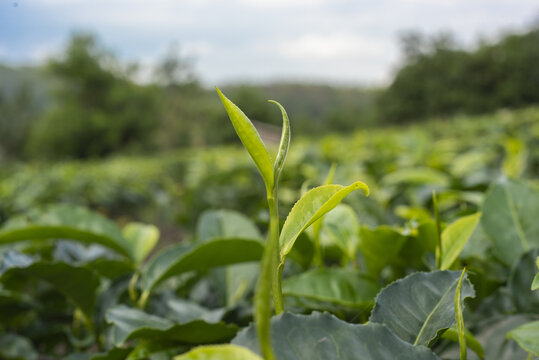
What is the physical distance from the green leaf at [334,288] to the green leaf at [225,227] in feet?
0.99

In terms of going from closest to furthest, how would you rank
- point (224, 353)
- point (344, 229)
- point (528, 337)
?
point (224, 353), point (528, 337), point (344, 229)

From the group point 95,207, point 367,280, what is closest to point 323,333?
point 367,280

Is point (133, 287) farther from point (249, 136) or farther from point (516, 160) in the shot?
point (516, 160)

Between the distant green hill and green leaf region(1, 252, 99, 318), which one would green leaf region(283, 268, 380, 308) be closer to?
green leaf region(1, 252, 99, 318)

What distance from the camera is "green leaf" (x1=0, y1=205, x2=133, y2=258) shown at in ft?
2.48

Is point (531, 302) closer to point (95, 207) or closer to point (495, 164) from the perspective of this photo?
point (495, 164)

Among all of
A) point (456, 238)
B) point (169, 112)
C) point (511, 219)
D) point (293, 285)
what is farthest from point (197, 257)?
point (169, 112)

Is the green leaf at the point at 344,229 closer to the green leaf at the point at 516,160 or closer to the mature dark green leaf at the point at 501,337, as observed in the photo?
the mature dark green leaf at the point at 501,337

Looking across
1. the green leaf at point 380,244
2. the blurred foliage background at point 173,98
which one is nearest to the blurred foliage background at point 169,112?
the blurred foliage background at point 173,98

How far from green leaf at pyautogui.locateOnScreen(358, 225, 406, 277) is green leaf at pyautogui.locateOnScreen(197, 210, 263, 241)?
11.2 inches

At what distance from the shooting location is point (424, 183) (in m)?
1.27

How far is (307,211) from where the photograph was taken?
40cm

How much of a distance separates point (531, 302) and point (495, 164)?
1.41 m

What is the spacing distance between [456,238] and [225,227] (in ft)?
Answer: 1.65
